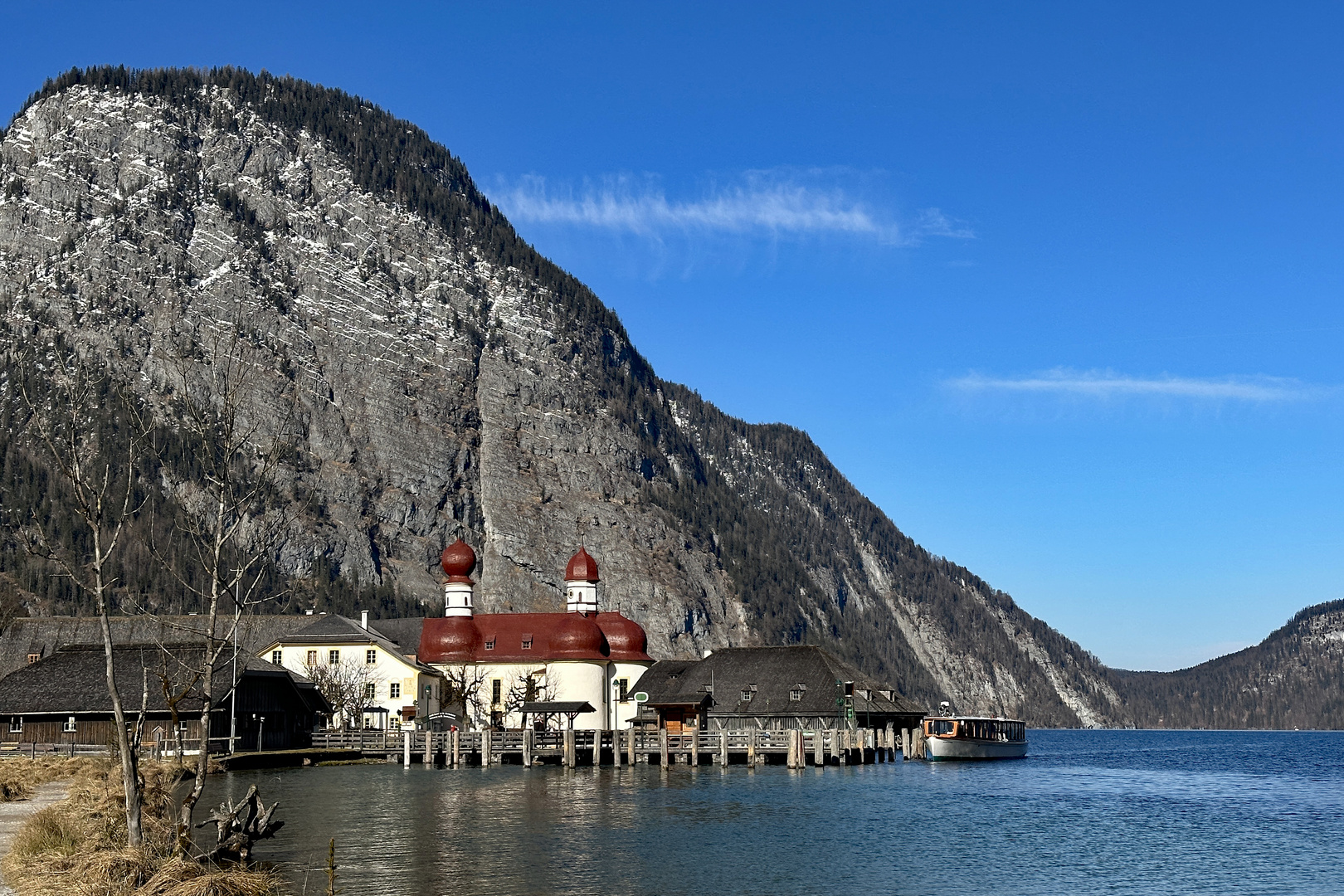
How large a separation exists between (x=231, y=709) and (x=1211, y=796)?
61675mm

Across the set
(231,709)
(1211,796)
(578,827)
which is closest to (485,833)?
(578,827)

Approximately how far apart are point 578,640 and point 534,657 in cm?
462

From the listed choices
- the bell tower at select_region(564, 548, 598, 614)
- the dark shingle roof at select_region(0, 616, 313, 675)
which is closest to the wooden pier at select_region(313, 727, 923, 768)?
the dark shingle roof at select_region(0, 616, 313, 675)

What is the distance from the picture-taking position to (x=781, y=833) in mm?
52156

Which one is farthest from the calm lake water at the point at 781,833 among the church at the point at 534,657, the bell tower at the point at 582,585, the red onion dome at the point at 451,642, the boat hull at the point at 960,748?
the bell tower at the point at 582,585

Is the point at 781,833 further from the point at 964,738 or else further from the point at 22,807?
the point at 964,738

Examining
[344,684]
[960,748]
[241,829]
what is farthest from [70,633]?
[241,829]

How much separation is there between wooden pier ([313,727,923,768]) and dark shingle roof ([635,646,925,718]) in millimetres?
4403

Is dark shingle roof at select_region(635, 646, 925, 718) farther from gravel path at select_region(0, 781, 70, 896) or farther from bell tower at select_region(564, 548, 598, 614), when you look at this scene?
gravel path at select_region(0, 781, 70, 896)

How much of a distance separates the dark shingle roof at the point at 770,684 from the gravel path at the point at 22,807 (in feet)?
187

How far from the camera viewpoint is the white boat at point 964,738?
11394 cm

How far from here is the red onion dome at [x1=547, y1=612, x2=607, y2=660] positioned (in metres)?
127

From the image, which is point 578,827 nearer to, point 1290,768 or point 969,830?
point 969,830

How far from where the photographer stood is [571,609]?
455 feet
